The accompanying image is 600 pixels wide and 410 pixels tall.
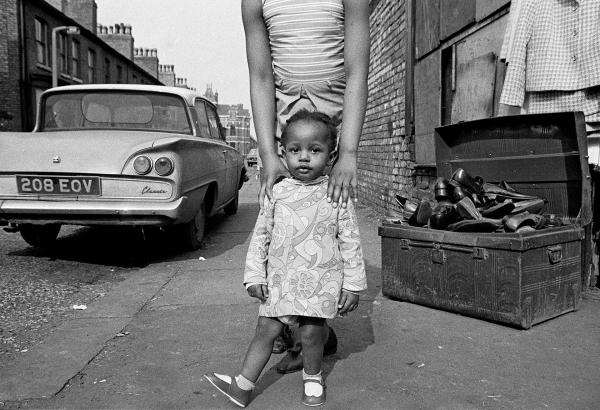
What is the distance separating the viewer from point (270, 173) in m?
2.26

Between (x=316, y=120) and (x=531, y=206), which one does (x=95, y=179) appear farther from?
(x=531, y=206)

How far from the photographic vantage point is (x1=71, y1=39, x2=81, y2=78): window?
2730 cm

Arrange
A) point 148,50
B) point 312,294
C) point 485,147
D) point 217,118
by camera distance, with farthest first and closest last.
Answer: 1. point 148,50
2. point 217,118
3. point 485,147
4. point 312,294

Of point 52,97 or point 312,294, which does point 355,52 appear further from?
point 52,97

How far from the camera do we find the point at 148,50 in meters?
47.1

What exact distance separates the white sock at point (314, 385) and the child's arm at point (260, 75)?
88 centimetres

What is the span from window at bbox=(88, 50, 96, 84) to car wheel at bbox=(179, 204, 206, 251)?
26.9 meters

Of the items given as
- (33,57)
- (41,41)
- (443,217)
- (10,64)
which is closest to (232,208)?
(443,217)

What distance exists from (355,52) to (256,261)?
3.30 feet

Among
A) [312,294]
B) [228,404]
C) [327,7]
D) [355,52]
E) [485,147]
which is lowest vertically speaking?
[228,404]

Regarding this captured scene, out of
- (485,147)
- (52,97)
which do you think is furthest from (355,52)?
(52,97)

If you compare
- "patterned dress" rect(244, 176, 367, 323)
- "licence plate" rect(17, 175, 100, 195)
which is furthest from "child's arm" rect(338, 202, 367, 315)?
"licence plate" rect(17, 175, 100, 195)

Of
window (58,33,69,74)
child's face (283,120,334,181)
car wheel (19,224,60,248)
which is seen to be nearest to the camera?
child's face (283,120,334,181)

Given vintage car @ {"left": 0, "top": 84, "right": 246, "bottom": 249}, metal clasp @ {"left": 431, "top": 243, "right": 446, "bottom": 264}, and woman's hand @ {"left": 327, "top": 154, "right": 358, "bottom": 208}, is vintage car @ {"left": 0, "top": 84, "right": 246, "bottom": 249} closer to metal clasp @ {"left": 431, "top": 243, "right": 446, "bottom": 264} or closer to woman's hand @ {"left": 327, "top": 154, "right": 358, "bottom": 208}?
metal clasp @ {"left": 431, "top": 243, "right": 446, "bottom": 264}
